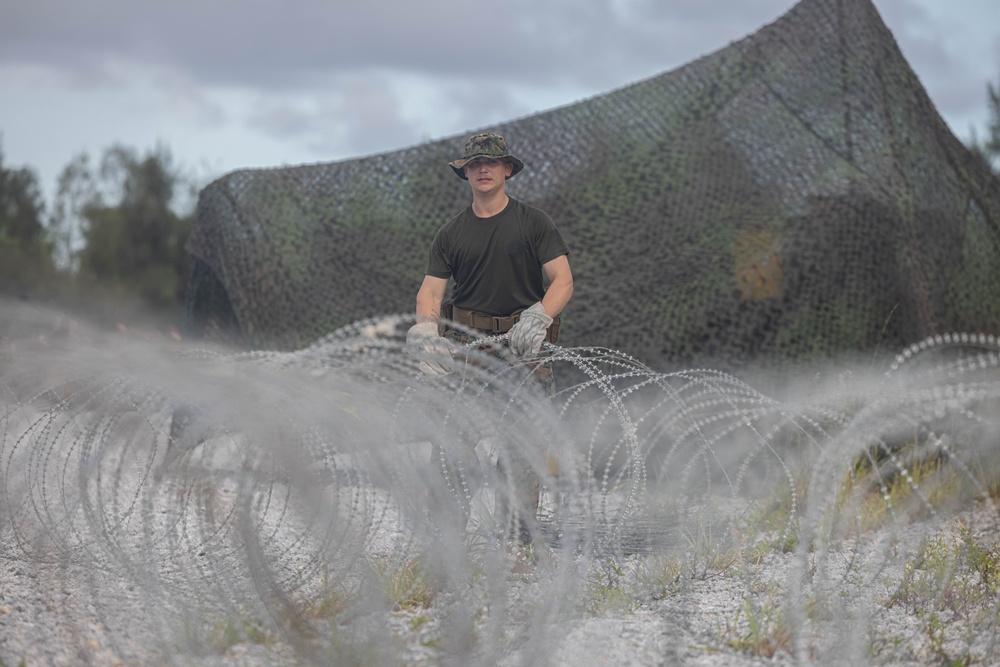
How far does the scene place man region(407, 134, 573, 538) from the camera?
4.89 metres

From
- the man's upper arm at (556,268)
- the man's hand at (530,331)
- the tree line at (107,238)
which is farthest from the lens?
the tree line at (107,238)

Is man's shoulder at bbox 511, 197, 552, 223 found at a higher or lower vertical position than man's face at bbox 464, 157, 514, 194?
lower

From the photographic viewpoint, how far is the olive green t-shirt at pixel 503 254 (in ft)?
16.4

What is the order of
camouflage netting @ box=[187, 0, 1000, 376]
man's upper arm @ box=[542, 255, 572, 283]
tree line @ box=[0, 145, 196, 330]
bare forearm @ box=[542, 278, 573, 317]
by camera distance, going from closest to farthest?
bare forearm @ box=[542, 278, 573, 317] → man's upper arm @ box=[542, 255, 572, 283] → camouflage netting @ box=[187, 0, 1000, 376] → tree line @ box=[0, 145, 196, 330]

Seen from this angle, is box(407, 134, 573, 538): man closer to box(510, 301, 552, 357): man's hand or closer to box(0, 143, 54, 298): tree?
box(510, 301, 552, 357): man's hand

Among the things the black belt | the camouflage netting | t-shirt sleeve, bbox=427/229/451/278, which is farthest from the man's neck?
the camouflage netting

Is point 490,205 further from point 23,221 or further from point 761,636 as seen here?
point 23,221

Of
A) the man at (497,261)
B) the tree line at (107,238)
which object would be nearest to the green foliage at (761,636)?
the man at (497,261)

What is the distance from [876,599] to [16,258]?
24.0m

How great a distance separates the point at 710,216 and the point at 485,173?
11.6ft

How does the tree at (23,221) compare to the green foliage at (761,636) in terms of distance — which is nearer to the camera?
the green foliage at (761,636)

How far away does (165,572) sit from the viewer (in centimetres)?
504

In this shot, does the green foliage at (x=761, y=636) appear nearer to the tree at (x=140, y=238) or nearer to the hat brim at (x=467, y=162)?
the hat brim at (x=467, y=162)

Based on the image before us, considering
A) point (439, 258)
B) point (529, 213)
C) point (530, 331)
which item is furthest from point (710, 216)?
point (530, 331)
